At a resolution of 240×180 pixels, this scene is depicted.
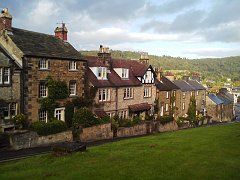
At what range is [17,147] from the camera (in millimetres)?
28281

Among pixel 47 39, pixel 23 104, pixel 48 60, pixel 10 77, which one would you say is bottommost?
pixel 23 104

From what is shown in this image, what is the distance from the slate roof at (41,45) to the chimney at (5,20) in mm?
981

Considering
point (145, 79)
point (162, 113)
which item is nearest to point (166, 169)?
point (145, 79)

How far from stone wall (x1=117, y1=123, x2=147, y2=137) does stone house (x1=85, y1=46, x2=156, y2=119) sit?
364 centimetres

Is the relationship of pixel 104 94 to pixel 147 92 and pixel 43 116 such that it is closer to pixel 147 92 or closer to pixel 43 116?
pixel 43 116

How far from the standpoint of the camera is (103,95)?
42.9 metres

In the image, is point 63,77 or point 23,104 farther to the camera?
point 63,77

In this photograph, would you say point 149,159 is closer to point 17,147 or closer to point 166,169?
point 166,169

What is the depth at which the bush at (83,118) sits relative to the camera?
118ft

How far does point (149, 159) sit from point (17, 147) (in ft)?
47.2

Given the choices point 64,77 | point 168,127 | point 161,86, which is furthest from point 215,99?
point 64,77

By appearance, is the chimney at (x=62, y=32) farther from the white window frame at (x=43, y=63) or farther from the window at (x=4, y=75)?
the window at (x=4, y=75)

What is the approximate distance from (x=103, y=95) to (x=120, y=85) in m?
3.84

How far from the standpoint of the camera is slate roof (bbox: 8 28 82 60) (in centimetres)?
3339
